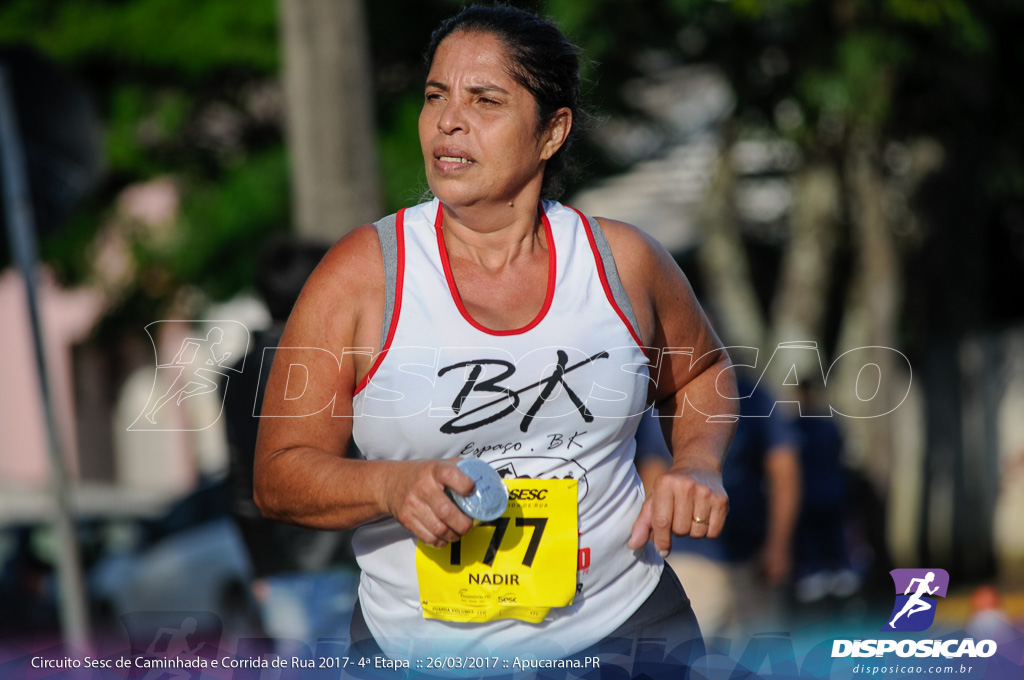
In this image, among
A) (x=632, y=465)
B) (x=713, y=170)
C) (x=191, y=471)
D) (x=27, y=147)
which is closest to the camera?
(x=632, y=465)

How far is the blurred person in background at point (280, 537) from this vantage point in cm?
392

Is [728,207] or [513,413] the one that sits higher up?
[513,413]

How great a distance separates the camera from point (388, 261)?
7.27 feet

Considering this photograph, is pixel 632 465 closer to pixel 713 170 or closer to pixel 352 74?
pixel 352 74

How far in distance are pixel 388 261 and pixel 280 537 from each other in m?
2.15

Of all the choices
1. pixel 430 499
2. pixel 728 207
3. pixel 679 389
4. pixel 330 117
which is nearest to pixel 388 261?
pixel 430 499

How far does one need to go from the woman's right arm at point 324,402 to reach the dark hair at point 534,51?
462 millimetres

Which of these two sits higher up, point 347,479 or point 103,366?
point 347,479

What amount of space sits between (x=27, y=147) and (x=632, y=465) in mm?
3187

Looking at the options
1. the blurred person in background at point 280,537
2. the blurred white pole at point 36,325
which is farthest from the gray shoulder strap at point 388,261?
the blurred white pole at point 36,325

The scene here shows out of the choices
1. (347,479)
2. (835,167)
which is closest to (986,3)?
(835,167)

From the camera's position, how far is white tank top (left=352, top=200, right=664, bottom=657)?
2.16 meters

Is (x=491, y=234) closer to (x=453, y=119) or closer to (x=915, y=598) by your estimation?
(x=453, y=119)

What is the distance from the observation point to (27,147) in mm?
4590
